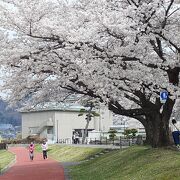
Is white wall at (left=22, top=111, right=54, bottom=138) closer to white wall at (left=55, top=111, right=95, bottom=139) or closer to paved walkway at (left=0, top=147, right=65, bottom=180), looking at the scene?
white wall at (left=55, top=111, right=95, bottom=139)

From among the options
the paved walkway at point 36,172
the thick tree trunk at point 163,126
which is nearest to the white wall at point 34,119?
the paved walkway at point 36,172

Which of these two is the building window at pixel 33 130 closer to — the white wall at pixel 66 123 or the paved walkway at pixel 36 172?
the white wall at pixel 66 123

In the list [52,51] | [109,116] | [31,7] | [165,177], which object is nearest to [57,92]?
[52,51]

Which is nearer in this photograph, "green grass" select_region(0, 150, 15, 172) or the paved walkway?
the paved walkway

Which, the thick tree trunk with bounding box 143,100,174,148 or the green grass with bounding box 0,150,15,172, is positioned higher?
the thick tree trunk with bounding box 143,100,174,148

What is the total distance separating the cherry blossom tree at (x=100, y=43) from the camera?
19344mm

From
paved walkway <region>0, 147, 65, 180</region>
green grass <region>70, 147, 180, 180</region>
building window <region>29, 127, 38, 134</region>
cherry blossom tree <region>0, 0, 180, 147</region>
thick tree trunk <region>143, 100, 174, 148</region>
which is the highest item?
cherry blossom tree <region>0, 0, 180, 147</region>

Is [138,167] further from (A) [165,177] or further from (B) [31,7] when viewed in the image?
(B) [31,7]

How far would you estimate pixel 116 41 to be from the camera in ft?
69.6

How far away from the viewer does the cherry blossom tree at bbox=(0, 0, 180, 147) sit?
63.5 feet

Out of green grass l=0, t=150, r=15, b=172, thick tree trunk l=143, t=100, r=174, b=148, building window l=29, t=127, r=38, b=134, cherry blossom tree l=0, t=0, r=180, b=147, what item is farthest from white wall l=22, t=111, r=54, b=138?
cherry blossom tree l=0, t=0, r=180, b=147

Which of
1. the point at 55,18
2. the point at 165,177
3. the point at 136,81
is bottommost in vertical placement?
the point at 165,177

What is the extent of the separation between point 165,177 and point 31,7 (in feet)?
31.3

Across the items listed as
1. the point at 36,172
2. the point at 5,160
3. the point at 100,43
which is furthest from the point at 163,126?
the point at 5,160
